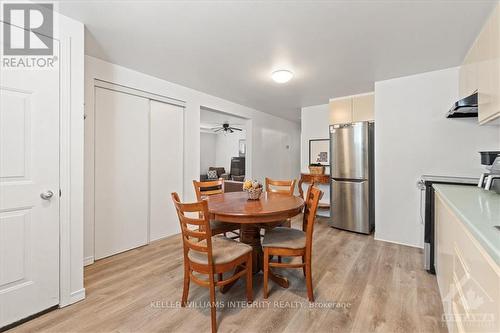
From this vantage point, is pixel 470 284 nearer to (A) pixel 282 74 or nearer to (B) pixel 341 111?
(A) pixel 282 74

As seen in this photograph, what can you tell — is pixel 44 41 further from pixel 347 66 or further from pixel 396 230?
pixel 396 230

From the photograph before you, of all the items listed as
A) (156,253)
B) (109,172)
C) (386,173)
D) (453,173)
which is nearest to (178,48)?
(109,172)

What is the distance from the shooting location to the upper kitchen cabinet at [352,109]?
12.3 feet

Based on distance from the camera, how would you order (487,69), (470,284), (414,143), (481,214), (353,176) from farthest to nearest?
1. (353,176)
2. (414,143)
3. (487,69)
4. (481,214)
5. (470,284)

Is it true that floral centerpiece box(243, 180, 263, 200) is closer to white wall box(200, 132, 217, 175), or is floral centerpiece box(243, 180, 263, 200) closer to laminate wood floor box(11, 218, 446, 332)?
laminate wood floor box(11, 218, 446, 332)

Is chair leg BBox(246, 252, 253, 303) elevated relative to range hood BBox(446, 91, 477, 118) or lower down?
lower down

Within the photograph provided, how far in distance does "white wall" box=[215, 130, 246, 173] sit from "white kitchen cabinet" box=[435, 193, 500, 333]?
8.10 metres

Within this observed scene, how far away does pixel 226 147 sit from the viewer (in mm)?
9555

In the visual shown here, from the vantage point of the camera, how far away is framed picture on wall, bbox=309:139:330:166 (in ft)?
15.7

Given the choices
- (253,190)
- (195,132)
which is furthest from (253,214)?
(195,132)

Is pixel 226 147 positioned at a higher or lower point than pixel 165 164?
higher

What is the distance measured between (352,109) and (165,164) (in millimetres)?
3288

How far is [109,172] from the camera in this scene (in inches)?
109

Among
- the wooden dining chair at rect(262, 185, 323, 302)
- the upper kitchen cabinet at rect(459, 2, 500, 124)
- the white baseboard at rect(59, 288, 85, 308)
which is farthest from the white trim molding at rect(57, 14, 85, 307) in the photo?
the upper kitchen cabinet at rect(459, 2, 500, 124)
